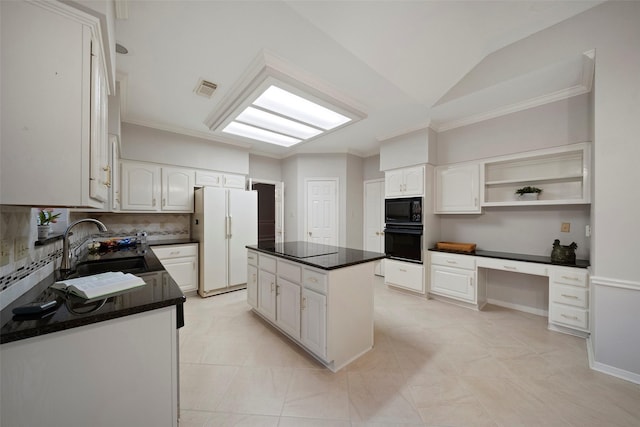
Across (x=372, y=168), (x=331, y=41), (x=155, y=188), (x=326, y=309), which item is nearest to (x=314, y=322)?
(x=326, y=309)

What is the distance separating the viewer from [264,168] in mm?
5098

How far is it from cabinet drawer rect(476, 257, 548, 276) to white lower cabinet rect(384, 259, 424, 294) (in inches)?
31.9

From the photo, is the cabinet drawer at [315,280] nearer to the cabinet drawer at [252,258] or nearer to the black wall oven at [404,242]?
the cabinet drawer at [252,258]

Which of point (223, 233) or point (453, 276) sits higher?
point (223, 233)

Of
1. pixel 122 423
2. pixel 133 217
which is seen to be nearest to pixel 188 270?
pixel 133 217

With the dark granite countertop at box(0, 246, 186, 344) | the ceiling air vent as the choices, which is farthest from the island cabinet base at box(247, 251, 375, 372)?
the ceiling air vent

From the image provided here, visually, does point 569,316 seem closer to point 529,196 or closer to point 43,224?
point 529,196

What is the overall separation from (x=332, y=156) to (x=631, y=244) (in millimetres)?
4078

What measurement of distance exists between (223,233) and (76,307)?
282cm

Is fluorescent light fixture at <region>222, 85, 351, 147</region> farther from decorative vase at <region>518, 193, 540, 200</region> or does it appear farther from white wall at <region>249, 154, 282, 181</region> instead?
decorative vase at <region>518, 193, 540, 200</region>

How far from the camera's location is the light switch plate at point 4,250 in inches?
39.7

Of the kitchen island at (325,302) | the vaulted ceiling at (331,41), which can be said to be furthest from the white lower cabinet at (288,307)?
the vaulted ceiling at (331,41)

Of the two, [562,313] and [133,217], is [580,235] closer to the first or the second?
[562,313]

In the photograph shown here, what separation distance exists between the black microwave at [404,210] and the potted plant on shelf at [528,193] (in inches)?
47.3
